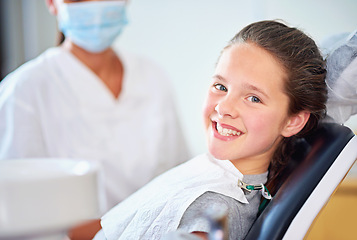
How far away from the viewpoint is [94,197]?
1.81 ft

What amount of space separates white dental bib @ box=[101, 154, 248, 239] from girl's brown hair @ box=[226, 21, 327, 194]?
0.50ft

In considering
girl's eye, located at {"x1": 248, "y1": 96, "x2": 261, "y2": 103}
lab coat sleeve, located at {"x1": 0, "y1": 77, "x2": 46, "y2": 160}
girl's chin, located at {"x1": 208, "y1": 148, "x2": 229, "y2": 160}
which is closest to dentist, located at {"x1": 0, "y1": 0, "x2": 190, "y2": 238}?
lab coat sleeve, located at {"x1": 0, "y1": 77, "x2": 46, "y2": 160}

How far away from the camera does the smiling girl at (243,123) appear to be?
3.20ft

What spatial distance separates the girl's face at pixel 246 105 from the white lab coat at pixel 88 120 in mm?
731

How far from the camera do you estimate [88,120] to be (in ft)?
5.55

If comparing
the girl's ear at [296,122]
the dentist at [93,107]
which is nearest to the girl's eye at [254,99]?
the girl's ear at [296,122]

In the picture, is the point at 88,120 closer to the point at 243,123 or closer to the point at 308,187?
the point at 243,123

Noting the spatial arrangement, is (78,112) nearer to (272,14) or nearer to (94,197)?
(94,197)

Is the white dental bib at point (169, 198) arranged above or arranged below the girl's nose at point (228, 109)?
below

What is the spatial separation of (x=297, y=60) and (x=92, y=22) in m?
0.99

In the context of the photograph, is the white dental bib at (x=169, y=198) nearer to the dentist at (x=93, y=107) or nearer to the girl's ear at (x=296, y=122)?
the girl's ear at (x=296, y=122)

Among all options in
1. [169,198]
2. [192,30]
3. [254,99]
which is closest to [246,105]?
[254,99]

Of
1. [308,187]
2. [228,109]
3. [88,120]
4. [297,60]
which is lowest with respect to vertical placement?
[88,120]

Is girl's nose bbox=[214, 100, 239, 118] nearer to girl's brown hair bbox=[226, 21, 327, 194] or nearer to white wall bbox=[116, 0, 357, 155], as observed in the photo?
girl's brown hair bbox=[226, 21, 327, 194]
